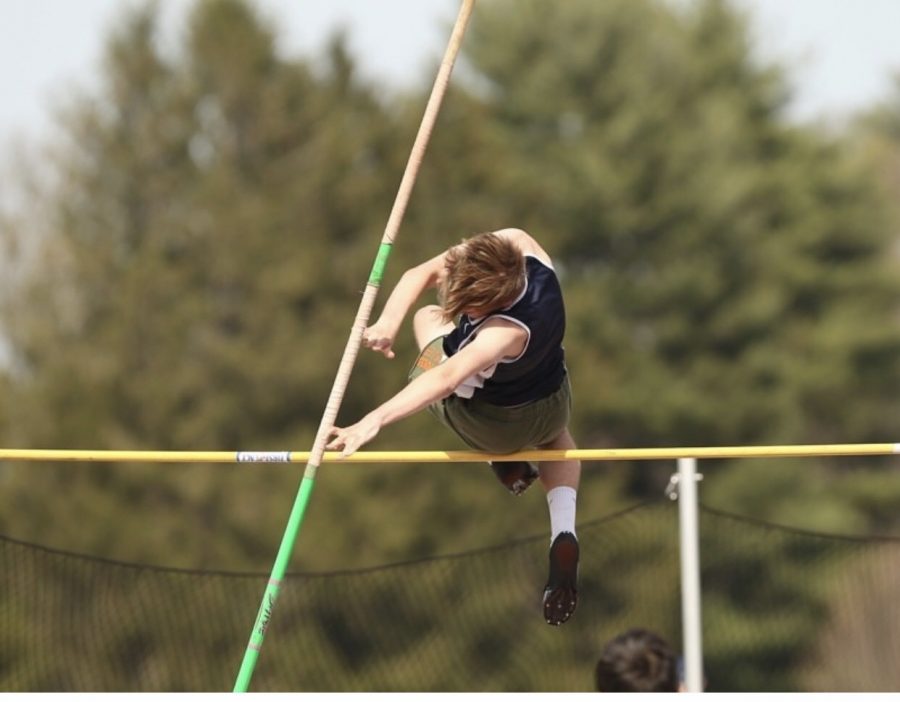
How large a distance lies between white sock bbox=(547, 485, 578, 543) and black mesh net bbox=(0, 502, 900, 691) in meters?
8.33

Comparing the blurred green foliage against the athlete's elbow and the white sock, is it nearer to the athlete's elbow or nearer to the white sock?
the white sock

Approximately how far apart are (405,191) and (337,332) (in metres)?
23.9

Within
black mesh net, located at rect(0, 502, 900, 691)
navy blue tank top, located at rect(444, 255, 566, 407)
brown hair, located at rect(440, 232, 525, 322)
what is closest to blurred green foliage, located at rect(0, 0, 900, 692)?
black mesh net, located at rect(0, 502, 900, 691)

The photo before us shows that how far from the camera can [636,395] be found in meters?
32.4

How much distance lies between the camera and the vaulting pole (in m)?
6.09

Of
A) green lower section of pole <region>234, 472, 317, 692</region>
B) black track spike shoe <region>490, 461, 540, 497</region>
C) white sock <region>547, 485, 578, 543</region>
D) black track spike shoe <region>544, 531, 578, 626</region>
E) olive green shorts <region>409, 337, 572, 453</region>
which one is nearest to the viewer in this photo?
green lower section of pole <region>234, 472, 317, 692</region>

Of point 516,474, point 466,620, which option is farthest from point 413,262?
point 516,474

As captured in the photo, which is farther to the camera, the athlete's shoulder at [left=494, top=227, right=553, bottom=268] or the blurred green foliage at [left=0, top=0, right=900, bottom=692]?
the blurred green foliage at [left=0, top=0, right=900, bottom=692]

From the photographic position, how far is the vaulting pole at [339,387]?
6.09 m

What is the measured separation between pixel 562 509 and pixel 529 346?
2.83ft

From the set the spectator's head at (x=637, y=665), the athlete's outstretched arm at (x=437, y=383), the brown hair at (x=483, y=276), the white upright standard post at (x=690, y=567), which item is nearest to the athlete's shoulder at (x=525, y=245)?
the brown hair at (x=483, y=276)

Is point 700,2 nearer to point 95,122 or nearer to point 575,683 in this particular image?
point 95,122

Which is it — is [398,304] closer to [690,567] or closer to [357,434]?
[357,434]

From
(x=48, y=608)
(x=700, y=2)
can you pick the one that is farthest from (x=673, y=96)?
(x=48, y=608)
